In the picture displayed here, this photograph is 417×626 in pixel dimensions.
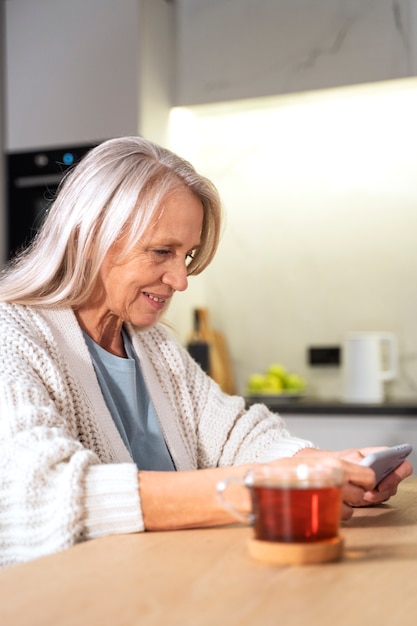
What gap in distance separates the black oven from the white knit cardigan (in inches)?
55.0

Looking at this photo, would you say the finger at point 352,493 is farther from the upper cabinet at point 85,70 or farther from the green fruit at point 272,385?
the upper cabinet at point 85,70

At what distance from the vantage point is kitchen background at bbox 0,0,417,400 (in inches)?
119

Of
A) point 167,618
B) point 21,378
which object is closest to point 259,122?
point 21,378

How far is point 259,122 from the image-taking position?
3352 mm

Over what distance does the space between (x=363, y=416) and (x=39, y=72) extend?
1.67 meters

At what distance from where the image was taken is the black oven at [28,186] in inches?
126

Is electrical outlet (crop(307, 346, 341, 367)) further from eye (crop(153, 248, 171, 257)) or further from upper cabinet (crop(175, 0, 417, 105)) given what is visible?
eye (crop(153, 248, 171, 257))

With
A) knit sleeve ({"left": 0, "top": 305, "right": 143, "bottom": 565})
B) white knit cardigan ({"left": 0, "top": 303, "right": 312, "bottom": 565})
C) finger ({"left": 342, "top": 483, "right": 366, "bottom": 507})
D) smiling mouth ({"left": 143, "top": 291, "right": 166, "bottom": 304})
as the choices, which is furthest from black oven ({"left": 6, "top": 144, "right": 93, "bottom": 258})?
finger ({"left": 342, "top": 483, "right": 366, "bottom": 507})

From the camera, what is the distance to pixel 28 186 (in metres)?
3.23

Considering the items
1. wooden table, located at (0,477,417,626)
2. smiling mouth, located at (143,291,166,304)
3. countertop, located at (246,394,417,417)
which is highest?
smiling mouth, located at (143,291,166,304)

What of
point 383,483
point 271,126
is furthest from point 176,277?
point 271,126

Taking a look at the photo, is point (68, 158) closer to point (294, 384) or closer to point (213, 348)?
point (213, 348)

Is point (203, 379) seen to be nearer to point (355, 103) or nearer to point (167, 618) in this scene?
point (167, 618)

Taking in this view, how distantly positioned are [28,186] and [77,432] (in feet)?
6.31
